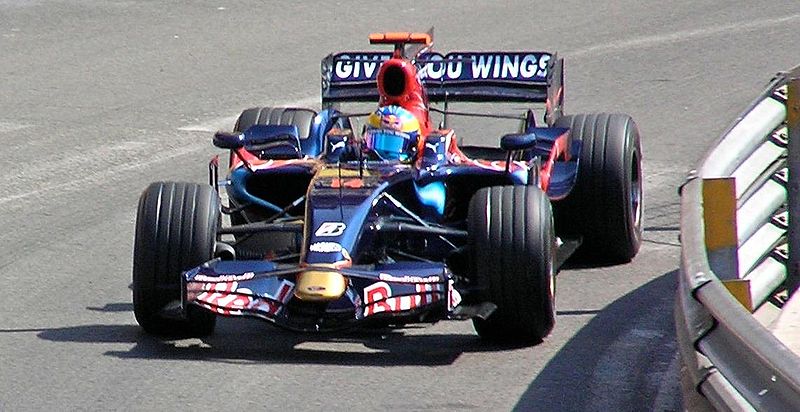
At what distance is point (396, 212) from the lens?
880 centimetres

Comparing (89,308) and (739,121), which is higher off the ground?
(739,121)

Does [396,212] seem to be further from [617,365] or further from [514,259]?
[617,365]

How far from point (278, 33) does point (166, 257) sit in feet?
32.5

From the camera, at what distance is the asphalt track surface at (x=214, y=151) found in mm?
7688

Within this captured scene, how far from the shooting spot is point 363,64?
1046 centimetres

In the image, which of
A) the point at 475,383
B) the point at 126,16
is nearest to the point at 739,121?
the point at 475,383

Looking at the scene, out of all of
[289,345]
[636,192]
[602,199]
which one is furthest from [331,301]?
[636,192]

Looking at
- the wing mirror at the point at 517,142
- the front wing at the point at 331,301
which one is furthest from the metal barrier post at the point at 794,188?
the front wing at the point at 331,301

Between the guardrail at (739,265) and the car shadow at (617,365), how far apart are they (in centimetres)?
57

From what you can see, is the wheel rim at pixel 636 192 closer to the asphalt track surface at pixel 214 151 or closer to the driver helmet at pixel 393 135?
the asphalt track surface at pixel 214 151

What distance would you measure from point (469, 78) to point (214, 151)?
3.35 m

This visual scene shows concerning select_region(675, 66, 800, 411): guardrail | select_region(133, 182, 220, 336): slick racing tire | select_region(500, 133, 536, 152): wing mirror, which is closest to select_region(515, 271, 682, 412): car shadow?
select_region(675, 66, 800, 411): guardrail

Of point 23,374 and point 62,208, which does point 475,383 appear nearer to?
point 23,374

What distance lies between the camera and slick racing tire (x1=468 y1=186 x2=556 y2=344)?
8.03m
